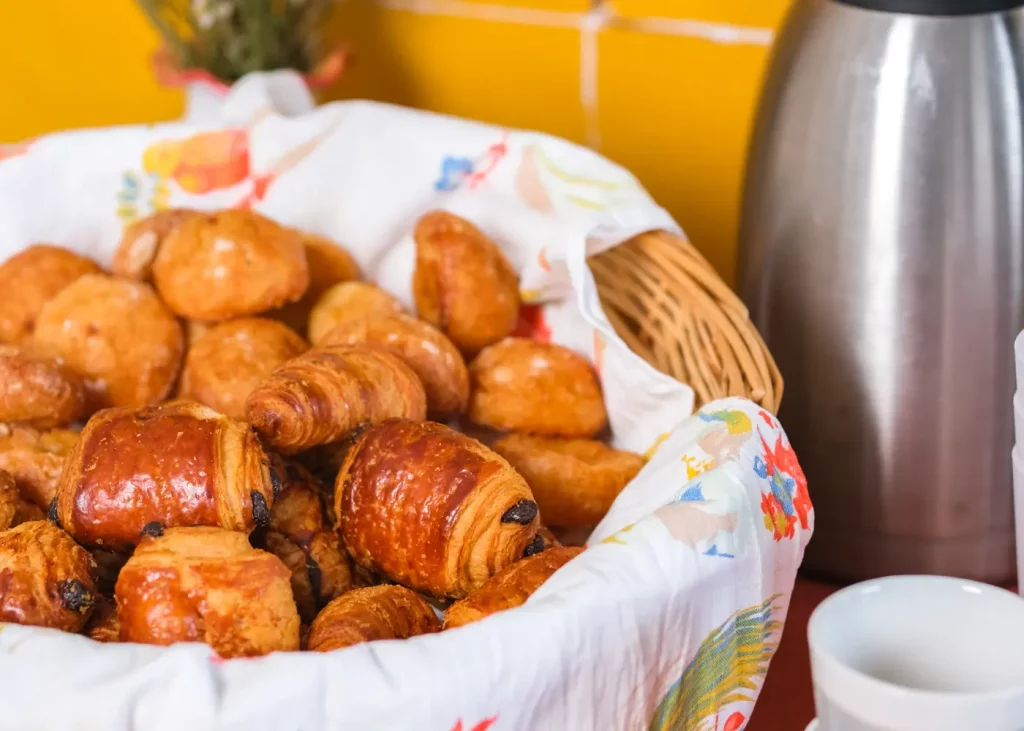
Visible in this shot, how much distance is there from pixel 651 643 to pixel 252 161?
1.95 feet

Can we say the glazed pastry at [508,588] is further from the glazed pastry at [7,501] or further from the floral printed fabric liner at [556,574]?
the glazed pastry at [7,501]

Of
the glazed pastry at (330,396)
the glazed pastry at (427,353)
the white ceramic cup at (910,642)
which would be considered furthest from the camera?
the glazed pastry at (427,353)

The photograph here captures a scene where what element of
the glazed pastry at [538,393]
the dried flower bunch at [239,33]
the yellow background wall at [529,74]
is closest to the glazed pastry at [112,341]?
the glazed pastry at [538,393]

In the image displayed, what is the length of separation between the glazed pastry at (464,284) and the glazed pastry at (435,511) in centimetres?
19

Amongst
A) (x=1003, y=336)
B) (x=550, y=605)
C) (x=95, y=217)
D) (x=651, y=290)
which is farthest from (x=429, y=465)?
(x=95, y=217)

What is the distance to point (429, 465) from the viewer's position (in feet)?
2.07

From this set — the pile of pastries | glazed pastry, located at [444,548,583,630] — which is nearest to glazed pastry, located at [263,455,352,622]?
the pile of pastries

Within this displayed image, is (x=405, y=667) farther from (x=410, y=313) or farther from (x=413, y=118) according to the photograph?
(x=413, y=118)

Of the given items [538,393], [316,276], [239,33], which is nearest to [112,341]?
[316,276]

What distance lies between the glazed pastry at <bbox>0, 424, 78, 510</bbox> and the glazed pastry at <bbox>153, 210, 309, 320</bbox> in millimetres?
145

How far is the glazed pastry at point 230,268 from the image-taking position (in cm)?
82

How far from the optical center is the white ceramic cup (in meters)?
0.43

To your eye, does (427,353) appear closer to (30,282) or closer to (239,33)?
(30,282)

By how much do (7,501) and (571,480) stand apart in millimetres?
331
